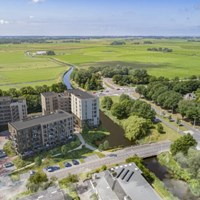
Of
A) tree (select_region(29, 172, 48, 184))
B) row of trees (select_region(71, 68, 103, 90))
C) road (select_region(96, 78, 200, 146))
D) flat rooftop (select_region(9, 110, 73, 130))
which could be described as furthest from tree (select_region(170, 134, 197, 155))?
row of trees (select_region(71, 68, 103, 90))

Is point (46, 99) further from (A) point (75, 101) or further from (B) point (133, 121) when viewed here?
(B) point (133, 121)

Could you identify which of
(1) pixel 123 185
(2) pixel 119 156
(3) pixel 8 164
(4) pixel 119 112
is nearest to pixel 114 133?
(4) pixel 119 112

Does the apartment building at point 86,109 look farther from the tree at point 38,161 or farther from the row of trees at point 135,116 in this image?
the tree at point 38,161

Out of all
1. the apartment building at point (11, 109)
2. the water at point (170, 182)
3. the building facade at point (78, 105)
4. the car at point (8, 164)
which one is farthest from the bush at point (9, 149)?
the water at point (170, 182)

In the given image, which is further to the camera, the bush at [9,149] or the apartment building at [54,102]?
the apartment building at [54,102]

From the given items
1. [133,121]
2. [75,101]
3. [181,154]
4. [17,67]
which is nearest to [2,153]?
[75,101]
